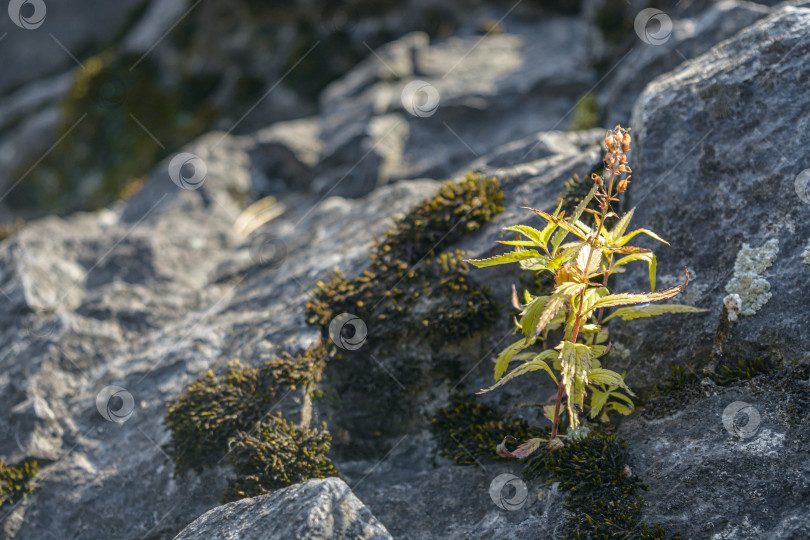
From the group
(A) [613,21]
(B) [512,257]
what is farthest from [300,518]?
(A) [613,21]

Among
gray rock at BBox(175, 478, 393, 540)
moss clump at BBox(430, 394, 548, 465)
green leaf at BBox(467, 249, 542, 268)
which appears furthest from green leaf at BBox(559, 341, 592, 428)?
gray rock at BBox(175, 478, 393, 540)

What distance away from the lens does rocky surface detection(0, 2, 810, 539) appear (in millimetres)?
4926

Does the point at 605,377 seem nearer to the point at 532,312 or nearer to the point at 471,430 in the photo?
the point at 532,312

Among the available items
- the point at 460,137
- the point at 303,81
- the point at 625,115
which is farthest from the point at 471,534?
the point at 303,81

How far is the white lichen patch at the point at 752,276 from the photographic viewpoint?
5.27 m

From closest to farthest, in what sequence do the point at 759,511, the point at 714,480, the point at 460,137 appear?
1. the point at 759,511
2. the point at 714,480
3. the point at 460,137

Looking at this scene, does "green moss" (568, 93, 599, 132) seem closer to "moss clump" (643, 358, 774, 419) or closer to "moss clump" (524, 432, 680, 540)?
"moss clump" (643, 358, 774, 419)

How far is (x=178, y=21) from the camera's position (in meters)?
18.6

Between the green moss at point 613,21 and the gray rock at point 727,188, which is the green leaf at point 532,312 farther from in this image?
the green moss at point 613,21

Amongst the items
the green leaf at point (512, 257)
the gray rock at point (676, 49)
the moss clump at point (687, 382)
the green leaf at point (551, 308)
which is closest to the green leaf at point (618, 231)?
the green leaf at point (512, 257)

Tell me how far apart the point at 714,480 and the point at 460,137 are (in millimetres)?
8456

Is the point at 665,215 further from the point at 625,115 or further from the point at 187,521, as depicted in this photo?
the point at 187,521

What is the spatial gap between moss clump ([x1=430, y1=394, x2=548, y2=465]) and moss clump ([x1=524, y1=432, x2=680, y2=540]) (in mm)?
389

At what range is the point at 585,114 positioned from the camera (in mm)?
11133
